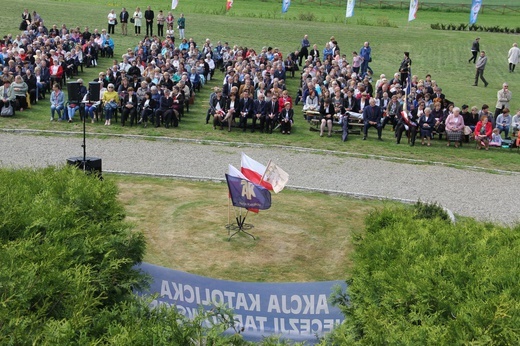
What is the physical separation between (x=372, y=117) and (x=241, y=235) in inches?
454

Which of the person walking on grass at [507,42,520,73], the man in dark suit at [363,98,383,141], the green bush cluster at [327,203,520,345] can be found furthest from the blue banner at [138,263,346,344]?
the person walking on grass at [507,42,520,73]

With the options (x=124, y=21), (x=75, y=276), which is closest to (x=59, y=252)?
(x=75, y=276)

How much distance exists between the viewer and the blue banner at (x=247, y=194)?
47.0 feet

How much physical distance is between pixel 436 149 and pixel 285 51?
1777cm

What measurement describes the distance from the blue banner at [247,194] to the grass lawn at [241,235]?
845 mm

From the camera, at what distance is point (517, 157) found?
2373 cm

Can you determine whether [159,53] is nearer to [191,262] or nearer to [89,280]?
[191,262]

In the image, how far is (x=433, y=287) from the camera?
27.7 ft

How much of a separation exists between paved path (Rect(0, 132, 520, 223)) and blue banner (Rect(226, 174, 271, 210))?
15.5ft

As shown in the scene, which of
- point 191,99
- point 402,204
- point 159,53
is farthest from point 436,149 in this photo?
point 159,53

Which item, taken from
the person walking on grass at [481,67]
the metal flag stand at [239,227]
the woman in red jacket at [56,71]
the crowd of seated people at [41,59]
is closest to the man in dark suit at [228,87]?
the crowd of seated people at [41,59]

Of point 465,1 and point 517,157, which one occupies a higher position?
point 465,1

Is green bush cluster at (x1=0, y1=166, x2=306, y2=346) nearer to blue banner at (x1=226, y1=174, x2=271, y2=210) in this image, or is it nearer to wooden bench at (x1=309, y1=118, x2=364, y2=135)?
blue banner at (x1=226, y1=174, x2=271, y2=210)

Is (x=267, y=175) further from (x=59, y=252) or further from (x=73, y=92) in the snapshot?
(x=73, y=92)
